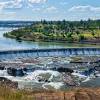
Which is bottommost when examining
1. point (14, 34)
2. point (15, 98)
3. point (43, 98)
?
point (14, 34)

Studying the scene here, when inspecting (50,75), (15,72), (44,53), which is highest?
(50,75)

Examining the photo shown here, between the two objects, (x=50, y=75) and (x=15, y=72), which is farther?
(x=15, y=72)

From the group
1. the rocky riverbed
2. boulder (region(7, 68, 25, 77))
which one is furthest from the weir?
boulder (region(7, 68, 25, 77))

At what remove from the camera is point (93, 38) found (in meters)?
80.6

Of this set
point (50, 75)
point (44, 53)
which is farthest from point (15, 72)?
point (44, 53)

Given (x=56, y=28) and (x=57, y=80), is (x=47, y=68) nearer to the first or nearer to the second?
(x=57, y=80)

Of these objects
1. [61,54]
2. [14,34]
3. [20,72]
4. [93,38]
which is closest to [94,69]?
[20,72]

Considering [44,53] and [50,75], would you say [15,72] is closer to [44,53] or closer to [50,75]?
[50,75]

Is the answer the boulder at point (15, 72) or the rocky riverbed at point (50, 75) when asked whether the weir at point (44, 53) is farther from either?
the boulder at point (15, 72)

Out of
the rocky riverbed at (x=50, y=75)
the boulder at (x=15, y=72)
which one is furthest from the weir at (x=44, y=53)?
the boulder at (x=15, y=72)

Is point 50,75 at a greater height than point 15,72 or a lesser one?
greater

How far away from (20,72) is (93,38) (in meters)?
49.9

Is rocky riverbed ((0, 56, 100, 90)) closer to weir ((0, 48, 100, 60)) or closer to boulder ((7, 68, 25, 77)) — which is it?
boulder ((7, 68, 25, 77))

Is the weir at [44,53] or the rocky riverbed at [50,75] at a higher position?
the rocky riverbed at [50,75]
